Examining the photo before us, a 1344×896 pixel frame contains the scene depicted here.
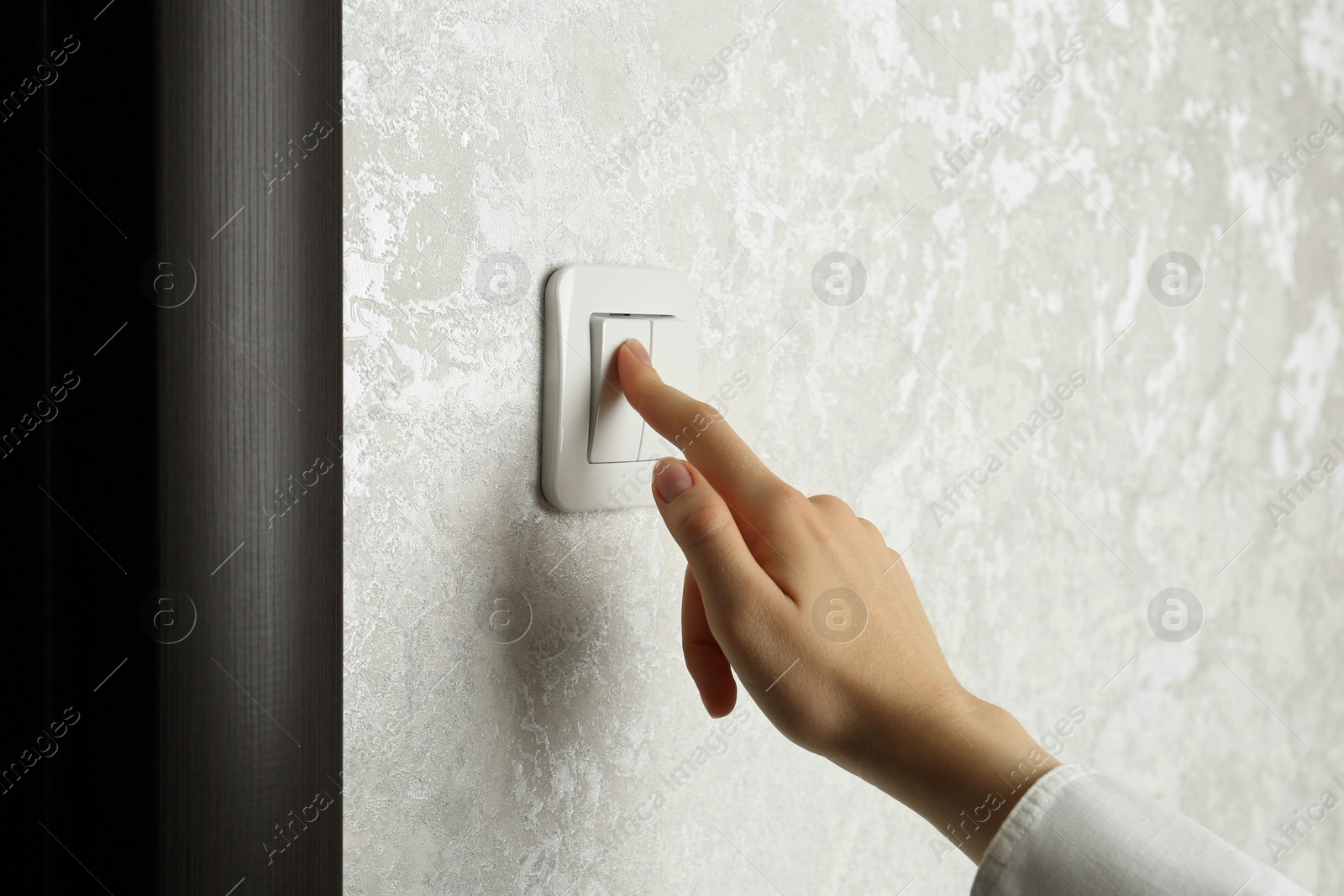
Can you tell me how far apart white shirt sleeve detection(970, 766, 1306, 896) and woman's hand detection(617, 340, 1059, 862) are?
0.01m

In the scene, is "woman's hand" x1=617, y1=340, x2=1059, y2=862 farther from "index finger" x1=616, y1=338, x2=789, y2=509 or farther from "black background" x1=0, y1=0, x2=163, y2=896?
"black background" x1=0, y1=0, x2=163, y2=896

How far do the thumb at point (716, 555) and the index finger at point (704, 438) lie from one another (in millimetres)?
16

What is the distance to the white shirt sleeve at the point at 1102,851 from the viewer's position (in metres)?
0.38

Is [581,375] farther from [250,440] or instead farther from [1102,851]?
[1102,851]

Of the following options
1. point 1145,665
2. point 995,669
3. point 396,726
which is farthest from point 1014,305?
point 396,726

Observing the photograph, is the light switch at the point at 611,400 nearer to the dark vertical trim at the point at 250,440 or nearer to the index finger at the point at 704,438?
the index finger at the point at 704,438

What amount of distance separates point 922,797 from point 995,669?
306 mm

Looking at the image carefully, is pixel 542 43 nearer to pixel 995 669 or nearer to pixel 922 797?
pixel 922 797

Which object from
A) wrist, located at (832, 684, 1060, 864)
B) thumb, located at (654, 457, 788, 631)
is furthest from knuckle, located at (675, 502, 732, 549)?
wrist, located at (832, 684, 1060, 864)

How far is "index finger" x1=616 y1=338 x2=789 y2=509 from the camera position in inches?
15.8

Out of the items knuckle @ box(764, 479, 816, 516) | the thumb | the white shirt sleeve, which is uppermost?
knuckle @ box(764, 479, 816, 516)

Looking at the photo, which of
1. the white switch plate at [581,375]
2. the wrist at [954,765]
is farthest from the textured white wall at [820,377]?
the wrist at [954,765]

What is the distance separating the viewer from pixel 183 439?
333 millimetres

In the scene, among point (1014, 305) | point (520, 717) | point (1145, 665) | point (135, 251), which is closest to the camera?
point (135, 251)
